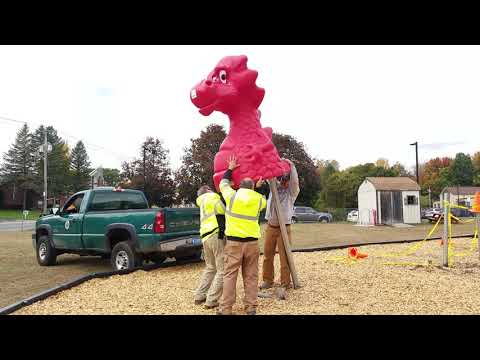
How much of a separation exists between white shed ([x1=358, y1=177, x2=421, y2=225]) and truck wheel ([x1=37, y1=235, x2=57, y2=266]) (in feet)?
62.9

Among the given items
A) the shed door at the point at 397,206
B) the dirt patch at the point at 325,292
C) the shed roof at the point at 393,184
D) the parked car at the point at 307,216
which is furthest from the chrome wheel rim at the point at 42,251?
the parked car at the point at 307,216

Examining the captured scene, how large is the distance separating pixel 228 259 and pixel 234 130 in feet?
6.22

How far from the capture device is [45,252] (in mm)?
9703

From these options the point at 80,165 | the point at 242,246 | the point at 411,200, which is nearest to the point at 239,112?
the point at 242,246

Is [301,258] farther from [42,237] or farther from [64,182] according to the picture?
[64,182]

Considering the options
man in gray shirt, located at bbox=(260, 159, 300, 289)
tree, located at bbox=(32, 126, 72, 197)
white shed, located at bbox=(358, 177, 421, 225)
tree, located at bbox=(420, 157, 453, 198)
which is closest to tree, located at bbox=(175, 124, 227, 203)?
white shed, located at bbox=(358, 177, 421, 225)

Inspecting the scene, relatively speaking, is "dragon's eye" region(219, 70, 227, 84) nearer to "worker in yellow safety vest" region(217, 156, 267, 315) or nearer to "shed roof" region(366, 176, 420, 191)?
"worker in yellow safety vest" region(217, 156, 267, 315)

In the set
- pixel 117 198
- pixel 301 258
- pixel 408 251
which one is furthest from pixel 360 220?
pixel 117 198

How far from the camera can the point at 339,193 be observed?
43.6 meters

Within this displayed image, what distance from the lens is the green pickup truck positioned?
757cm

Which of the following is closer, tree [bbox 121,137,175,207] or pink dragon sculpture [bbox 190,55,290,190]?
pink dragon sculpture [bbox 190,55,290,190]

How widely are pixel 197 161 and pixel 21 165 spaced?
43.8 metres

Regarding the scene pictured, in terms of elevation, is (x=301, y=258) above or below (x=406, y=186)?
below

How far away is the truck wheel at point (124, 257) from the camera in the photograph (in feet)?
Result: 25.1
